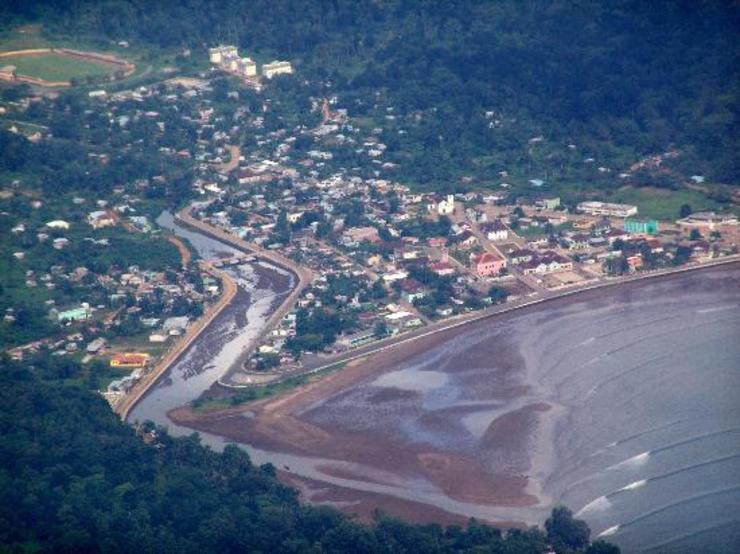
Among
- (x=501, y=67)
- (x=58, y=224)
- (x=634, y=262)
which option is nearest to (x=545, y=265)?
(x=634, y=262)

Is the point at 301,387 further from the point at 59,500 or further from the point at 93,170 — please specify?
the point at 93,170

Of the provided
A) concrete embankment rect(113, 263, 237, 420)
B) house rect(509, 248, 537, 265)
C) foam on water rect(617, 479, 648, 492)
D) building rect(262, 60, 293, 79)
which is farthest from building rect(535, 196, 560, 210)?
foam on water rect(617, 479, 648, 492)

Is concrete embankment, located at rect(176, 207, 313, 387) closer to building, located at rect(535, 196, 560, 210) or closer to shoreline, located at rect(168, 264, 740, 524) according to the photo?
shoreline, located at rect(168, 264, 740, 524)

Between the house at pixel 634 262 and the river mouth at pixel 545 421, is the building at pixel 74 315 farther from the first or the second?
the house at pixel 634 262

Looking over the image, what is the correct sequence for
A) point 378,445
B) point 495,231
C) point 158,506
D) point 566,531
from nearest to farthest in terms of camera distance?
point 566,531 < point 158,506 < point 378,445 < point 495,231

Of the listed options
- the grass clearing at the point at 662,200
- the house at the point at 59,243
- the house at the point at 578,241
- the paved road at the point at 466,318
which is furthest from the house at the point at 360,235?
the house at the point at 59,243

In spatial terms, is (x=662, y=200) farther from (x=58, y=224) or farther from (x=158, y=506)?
(x=158, y=506)
